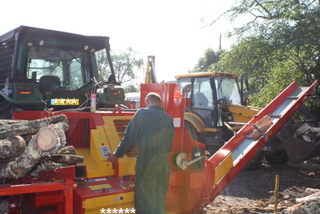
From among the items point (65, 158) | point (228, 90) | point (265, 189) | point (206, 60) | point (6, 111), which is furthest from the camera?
point (206, 60)

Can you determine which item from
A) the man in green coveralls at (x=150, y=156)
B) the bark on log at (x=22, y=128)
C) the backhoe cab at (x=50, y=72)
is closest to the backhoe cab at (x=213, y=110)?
the backhoe cab at (x=50, y=72)

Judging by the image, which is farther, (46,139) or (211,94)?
(211,94)

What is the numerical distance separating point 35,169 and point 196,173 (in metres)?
1.88

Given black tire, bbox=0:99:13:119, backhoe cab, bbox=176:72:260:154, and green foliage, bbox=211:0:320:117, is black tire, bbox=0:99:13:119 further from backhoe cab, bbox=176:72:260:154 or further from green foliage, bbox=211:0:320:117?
green foliage, bbox=211:0:320:117

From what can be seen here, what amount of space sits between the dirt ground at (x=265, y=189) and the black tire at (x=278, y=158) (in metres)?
0.13

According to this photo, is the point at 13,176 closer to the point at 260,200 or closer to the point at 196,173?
the point at 196,173

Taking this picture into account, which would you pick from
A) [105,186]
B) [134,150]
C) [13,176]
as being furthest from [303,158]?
[13,176]

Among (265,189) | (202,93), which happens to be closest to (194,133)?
(202,93)

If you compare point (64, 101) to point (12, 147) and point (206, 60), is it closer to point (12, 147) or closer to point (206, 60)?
point (12, 147)

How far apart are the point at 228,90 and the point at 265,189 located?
10.4ft

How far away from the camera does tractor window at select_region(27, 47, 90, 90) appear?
205 inches

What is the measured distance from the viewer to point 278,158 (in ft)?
26.9

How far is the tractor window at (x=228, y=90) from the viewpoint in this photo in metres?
8.32

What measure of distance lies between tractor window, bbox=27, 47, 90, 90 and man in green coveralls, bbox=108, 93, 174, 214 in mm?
2465
